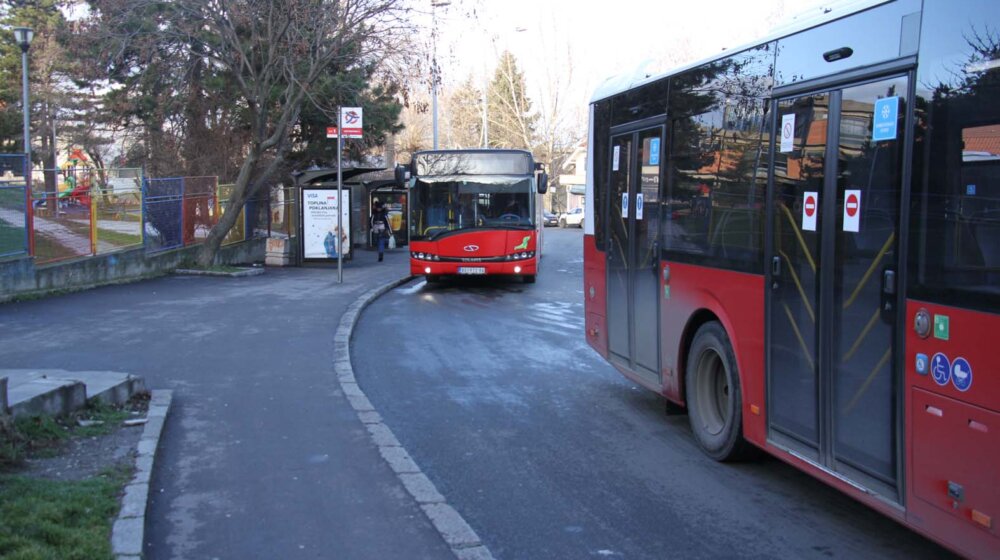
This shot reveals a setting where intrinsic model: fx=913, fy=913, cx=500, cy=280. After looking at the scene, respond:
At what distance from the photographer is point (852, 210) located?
16.0 ft

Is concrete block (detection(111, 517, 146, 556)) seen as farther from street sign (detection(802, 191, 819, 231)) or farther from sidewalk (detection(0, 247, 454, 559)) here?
street sign (detection(802, 191, 819, 231))

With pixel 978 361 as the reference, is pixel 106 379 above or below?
below

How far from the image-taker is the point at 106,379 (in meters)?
8.22

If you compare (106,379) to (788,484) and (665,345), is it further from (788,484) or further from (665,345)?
(788,484)

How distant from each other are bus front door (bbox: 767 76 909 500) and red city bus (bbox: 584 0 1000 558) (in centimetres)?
1

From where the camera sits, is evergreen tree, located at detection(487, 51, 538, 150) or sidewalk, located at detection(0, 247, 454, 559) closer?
sidewalk, located at detection(0, 247, 454, 559)

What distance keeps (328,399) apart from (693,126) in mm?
4259

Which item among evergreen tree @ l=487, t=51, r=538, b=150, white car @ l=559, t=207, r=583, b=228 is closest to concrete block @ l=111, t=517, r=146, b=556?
evergreen tree @ l=487, t=51, r=538, b=150

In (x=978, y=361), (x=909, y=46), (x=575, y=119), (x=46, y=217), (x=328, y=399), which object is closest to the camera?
(x=978, y=361)

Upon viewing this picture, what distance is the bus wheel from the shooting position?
6.44m

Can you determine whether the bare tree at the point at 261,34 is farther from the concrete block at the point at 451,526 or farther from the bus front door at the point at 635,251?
the concrete block at the point at 451,526

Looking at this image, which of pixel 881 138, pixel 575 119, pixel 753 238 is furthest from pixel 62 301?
pixel 575 119

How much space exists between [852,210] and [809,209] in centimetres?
46

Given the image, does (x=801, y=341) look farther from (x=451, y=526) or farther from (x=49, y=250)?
(x=49, y=250)
